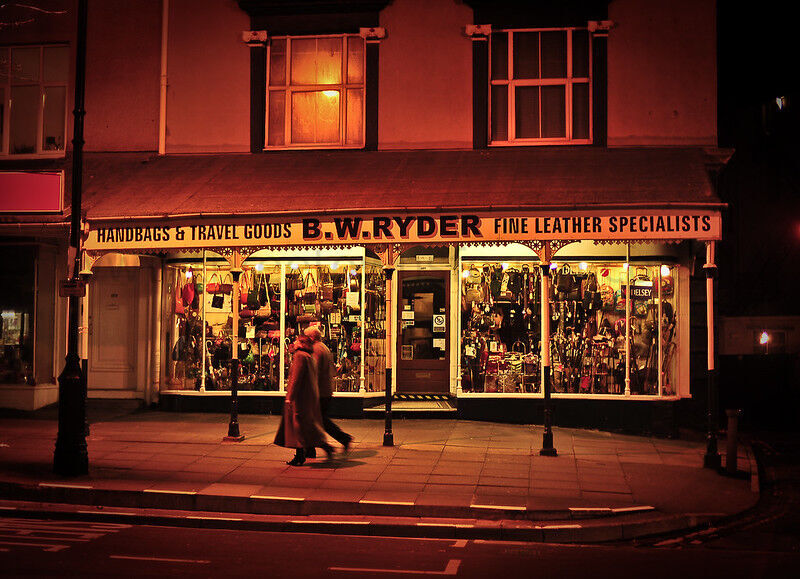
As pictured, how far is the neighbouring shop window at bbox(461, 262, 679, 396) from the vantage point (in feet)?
49.6

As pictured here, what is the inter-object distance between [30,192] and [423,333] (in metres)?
7.31

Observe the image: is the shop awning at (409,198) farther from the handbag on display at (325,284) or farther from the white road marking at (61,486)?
the white road marking at (61,486)

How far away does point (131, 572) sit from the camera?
710 cm

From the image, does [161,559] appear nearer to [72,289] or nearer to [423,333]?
[72,289]

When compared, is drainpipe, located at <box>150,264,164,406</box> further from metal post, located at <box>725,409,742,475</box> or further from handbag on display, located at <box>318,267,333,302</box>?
metal post, located at <box>725,409,742,475</box>

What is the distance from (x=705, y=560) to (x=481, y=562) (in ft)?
6.83

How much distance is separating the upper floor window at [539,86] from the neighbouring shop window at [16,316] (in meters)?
9.08

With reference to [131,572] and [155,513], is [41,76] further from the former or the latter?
[131,572]

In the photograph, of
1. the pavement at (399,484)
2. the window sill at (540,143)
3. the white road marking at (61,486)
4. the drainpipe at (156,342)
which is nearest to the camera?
the pavement at (399,484)

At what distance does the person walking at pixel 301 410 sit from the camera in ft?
37.9

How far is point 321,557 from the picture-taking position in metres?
7.79

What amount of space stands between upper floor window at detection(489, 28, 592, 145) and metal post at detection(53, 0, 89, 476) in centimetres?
732

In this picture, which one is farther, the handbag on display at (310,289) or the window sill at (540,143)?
the handbag on display at (310,289)

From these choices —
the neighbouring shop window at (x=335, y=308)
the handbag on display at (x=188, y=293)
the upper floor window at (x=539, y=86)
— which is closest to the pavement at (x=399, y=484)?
the neighbouring shop window at (x=335, y=308)
